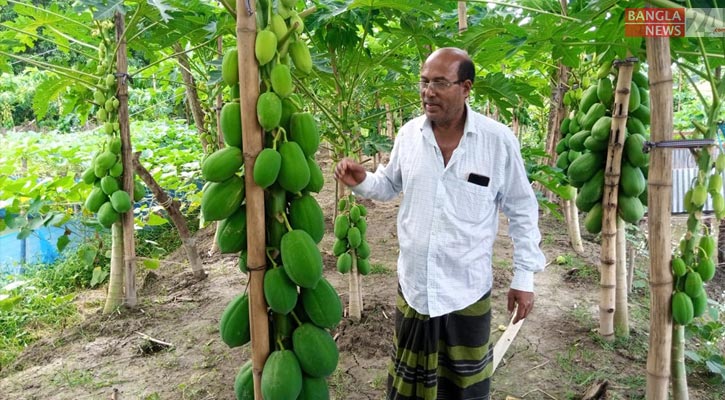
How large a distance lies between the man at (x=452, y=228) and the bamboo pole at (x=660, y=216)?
17.9 inches

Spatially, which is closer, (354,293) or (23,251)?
(354,293)

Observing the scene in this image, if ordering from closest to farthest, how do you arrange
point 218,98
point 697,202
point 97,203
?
1. point 697,202
2. point 97,203
3. point 218,98

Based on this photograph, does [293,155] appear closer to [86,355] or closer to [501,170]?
[501,170]

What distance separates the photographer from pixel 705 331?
10.0 ft

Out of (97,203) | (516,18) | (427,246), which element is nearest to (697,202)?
(427,246)

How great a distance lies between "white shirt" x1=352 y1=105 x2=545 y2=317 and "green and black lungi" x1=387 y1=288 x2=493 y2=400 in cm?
7

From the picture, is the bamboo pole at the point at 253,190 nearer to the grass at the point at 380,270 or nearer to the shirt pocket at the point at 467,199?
the shirt pocket at the point at 467,199

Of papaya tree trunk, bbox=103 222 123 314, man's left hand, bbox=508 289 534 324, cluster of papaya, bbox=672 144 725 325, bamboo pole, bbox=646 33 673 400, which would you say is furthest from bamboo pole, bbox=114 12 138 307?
cluster of papaya, bbox=672 144 725 325

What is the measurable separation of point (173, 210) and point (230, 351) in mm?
1469

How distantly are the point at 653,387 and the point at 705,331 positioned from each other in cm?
130

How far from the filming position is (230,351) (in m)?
3.34

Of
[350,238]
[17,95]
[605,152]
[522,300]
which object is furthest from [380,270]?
[17,95]

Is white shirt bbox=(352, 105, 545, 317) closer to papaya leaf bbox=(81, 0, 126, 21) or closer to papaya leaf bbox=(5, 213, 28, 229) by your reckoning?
papaya leaf bbox=(81, 0, 126, 21)

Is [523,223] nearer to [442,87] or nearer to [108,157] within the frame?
[442,87]
